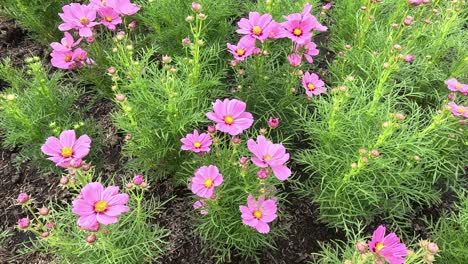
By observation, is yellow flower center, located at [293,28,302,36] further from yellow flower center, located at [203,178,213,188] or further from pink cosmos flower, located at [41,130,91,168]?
pink cosmos flower, located at [41,130,91,168]

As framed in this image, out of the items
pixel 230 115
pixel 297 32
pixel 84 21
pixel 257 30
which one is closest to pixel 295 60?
pixel 297 32

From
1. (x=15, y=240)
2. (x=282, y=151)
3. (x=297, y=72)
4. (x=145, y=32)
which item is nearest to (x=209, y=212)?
(x=282, y=151)

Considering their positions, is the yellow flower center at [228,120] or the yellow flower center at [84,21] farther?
the yellow flower center at [84,21]

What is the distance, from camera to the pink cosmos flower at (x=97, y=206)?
1347mm

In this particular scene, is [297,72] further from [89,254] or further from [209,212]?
[89,254]

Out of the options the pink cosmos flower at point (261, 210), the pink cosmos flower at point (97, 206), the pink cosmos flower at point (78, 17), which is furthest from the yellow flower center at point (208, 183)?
the pink cosmos flower at point (78, 17)

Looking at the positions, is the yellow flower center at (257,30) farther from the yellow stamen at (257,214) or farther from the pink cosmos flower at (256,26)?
the yellow stamen at (257,214)

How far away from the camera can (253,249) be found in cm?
207

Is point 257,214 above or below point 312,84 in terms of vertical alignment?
below

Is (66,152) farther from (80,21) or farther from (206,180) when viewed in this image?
(80,21)

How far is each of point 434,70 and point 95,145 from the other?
2.13 m

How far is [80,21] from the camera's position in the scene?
7.13ft

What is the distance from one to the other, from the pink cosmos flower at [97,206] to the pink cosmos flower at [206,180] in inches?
11.7

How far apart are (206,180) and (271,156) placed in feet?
0.91
